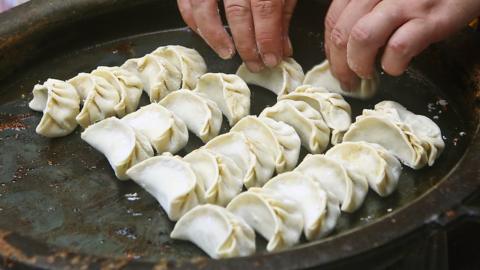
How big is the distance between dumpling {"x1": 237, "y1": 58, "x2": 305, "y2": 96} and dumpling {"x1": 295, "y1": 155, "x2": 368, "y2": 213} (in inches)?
15.6

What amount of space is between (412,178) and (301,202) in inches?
13.7

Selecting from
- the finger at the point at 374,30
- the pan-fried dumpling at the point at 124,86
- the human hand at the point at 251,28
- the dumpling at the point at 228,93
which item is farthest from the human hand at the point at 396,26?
the pan-fried dumpling at the point at 124,86

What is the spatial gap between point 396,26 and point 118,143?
823mm

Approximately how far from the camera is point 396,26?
1802 mm

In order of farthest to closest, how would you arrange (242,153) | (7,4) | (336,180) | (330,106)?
(7,4), (330,106), (242,153), (336,180)

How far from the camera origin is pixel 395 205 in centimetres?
174

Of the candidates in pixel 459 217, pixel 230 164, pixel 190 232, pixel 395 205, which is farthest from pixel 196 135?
pixel 459 217

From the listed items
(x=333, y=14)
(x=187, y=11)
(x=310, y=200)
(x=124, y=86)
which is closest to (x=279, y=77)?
(x=333, y=14)

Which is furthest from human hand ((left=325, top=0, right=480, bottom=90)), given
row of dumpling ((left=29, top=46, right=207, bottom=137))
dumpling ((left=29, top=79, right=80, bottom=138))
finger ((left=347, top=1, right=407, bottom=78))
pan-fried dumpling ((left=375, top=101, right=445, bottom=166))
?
dumpling ((left=29, top=79, right=80, bottom=138))

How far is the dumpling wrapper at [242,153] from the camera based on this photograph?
5.90 feet

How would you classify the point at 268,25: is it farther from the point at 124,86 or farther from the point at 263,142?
the point at 124,86

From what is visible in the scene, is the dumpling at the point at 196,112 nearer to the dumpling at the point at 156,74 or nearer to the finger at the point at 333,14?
the dumpling at the point at 156,74

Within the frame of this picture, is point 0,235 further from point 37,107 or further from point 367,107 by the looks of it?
point 367,107

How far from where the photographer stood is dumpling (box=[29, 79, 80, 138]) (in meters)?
2.03
